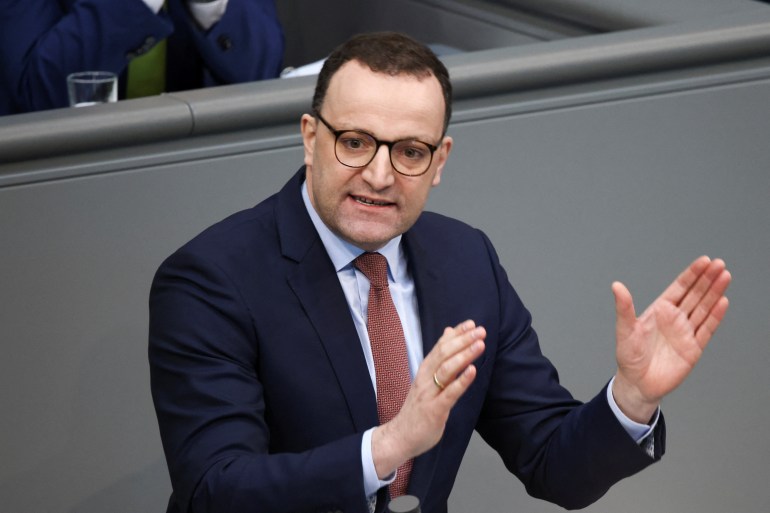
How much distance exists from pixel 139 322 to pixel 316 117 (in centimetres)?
62

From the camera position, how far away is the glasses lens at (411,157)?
1.55 metres

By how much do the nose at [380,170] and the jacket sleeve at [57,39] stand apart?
3.52 ft

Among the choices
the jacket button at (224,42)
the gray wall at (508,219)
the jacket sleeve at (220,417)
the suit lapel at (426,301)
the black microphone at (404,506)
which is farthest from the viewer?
the jacket button at (224,42)

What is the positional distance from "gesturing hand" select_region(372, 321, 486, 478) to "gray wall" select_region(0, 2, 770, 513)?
2.55 ft

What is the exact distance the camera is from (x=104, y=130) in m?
Answer: 1.95

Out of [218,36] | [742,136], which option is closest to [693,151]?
[742,136]

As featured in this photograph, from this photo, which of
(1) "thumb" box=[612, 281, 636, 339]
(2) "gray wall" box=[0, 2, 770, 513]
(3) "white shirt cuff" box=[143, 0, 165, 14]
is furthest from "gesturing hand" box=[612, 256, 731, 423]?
(3) "white shirt cuff" box=[143, 0, 165, 14]

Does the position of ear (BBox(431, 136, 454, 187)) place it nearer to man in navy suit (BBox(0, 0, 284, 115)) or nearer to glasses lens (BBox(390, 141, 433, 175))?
glasses lens (BBox(390, 141, 433, 175))

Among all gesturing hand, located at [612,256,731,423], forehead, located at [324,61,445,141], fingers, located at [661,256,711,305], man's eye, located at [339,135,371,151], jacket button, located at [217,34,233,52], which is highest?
forehead, located at [324,61,445,141]

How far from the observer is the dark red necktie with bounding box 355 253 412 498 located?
1635mm

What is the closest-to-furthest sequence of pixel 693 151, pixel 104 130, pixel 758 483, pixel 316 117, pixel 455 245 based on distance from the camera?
1. pixel 316 117
2. pixel 455 245
3. pixel 104 130
4. pixel 693 151
5. pixel 758 483

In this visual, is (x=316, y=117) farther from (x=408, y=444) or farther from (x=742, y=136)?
(x=742, y=136)

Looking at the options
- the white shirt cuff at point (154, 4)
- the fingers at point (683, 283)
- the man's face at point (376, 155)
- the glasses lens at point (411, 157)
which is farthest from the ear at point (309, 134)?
the white shirt cuff at point (154, 4)

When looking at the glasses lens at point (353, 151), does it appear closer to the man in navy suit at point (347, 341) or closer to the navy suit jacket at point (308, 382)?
the man in navy suit at point (347, 341)
